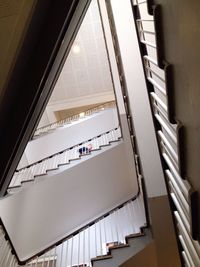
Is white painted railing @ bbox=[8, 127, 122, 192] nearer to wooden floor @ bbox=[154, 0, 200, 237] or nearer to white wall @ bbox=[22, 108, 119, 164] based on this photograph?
white wall @ bbox=[22, 108, 119, 164]

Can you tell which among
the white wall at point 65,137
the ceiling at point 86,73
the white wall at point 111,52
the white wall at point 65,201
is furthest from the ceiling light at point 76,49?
the white wall at point 65,201

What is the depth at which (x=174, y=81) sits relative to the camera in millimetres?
1235

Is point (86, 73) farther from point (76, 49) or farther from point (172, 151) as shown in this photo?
point (172, 151)

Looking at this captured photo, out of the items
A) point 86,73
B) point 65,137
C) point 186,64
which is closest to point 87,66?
point 86,73

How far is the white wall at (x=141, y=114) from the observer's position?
3854mm

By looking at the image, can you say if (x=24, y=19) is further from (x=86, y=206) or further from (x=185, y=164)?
(x=86, y=206)

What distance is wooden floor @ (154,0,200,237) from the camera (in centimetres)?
94

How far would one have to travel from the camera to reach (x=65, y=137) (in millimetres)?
10492

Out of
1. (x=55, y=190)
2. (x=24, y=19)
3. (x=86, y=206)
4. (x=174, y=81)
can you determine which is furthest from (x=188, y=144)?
(x=86, y=206)

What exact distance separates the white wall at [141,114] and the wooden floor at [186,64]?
8.28 ft

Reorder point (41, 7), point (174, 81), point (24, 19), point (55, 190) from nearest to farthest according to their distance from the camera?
point (174, 81)
point (24, 19)
point (41, 7)
point (55, 190)

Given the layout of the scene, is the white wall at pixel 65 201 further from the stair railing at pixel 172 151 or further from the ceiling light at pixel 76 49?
the stair railing at pixel 172 151

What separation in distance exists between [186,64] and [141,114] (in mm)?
2838

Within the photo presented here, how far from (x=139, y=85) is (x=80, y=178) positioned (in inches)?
144
